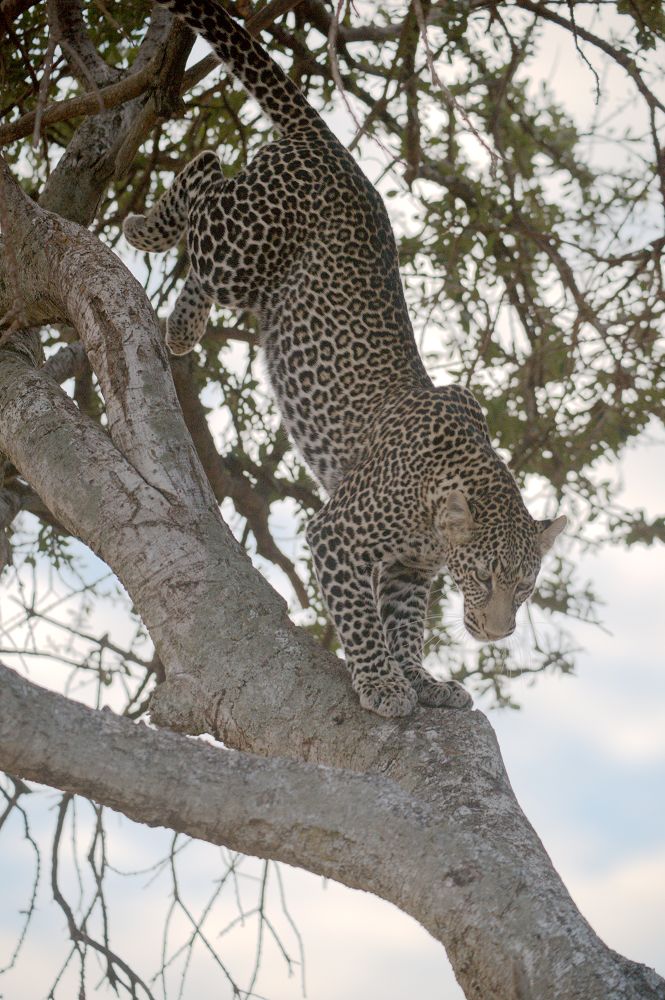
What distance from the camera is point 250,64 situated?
576 centimetres

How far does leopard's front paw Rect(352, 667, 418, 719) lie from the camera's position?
164 inches

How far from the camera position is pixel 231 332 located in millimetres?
6992

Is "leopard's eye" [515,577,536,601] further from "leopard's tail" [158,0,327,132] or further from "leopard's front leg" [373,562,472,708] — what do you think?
"leopard's tail" [158,0,327,132]

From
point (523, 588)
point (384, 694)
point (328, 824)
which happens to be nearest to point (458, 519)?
point (523, 588)

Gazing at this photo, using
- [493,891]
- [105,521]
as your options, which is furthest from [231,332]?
[493,891]

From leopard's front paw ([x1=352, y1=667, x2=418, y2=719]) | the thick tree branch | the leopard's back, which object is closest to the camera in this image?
the thick tree branch

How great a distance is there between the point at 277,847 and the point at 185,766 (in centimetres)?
33

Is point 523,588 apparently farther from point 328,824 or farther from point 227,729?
point 328,824

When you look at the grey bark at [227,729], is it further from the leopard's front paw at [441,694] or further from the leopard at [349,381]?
the leopard at [349,381]

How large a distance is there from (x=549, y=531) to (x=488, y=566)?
43 cm

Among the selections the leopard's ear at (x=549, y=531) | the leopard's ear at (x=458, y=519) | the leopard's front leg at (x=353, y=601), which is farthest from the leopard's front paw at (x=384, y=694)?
the leopard's ear at (x=549, y=531)

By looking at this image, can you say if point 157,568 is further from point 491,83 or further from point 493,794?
point 491,83

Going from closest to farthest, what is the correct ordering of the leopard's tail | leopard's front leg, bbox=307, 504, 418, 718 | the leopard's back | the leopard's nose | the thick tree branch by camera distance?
the thick tree branch, leopard's front leg, bbox=307, 504, 418, 718, the leopard's nose, the leopard's tail, the leopard's back

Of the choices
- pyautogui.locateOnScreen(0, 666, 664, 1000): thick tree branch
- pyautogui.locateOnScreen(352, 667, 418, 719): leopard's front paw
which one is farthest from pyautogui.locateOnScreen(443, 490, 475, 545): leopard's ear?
pyautogui.locateOnScreen(0, 666, 664, 1000): thick tree branch
